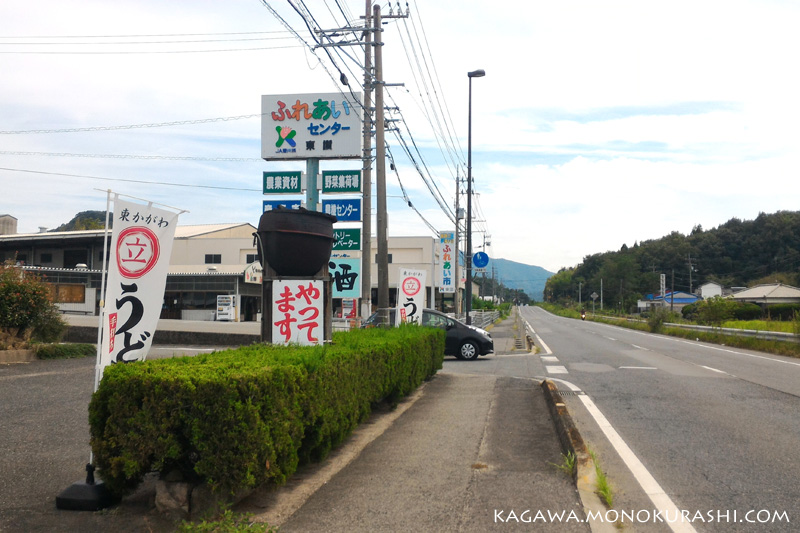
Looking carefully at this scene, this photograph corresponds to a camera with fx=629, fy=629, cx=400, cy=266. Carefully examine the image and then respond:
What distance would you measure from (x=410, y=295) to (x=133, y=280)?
1073cm

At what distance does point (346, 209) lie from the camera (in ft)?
59.2

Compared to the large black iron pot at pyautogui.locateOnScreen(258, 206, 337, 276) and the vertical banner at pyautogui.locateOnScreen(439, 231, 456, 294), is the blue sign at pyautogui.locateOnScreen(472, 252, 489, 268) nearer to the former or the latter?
the vertical banner at pyautogui.locateOnScreen(439, 231, 456, 294)

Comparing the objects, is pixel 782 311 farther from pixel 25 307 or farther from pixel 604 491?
pixel 604 491

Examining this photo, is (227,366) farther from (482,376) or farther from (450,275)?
(450,275)

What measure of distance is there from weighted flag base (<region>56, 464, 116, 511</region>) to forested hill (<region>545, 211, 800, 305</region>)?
8138 centimetres

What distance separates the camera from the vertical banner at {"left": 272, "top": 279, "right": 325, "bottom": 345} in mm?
7742

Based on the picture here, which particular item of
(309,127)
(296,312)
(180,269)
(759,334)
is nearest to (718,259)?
(759,334)

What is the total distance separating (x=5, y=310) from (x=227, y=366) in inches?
476

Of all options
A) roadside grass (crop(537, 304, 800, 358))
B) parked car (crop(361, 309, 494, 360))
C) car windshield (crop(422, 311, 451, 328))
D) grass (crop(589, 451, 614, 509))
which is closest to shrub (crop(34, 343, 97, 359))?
parked car (crop(361, 309, 494, 360))

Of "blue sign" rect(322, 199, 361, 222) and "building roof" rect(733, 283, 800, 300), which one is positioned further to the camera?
"building roof" rect(733, 283, 800, 300)

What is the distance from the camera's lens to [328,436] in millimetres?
6027

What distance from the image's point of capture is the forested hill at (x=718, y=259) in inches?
3093

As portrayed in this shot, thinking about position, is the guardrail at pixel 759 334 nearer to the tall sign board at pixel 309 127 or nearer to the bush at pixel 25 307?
the tall sign board at pixel 309 127

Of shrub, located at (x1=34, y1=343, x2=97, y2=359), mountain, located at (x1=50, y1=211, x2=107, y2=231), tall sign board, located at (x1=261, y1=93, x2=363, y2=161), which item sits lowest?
shrub, located at (x1=34, y1=343, x2=97, y2=359)
